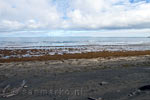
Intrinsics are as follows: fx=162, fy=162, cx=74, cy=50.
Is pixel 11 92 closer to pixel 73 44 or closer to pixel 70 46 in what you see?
pixel 70 46

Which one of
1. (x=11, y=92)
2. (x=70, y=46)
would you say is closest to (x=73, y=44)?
(x=70, y=46)

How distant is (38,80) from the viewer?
10.0 metres

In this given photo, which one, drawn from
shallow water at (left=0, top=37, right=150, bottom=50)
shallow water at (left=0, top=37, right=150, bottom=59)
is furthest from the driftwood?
shallow water at (left=0, top=37, right=150, bottom=50)

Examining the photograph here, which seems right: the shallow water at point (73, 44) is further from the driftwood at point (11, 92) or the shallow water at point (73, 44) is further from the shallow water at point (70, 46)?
the driftwood at point (11, 92)

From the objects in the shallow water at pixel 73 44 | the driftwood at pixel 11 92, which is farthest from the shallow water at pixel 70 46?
the driftwood at pixel 11 92

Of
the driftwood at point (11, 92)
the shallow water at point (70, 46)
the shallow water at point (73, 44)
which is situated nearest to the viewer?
the driftwood at point (11, 92)

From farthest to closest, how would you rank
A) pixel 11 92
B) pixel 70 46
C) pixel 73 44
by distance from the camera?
1. pixel 73 44
2. pixel 70 46
3. pixel 11 92

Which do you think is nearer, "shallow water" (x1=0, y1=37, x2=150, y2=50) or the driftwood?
the driftwood

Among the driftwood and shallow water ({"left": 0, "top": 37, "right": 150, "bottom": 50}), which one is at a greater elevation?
shallow water ({"left": 0, "top": 37, "right": 150, "bottom": 50})

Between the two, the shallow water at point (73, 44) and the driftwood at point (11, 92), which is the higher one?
the shallow water at point (73, 44)

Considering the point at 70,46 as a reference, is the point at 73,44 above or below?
above

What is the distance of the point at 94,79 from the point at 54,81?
7.92ft

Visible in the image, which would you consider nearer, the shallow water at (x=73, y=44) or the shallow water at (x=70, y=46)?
the shallow water at (x=70, y=46)

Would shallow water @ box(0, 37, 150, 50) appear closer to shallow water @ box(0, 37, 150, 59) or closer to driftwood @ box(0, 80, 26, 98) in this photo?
shallow water @ box(0, 37, 150, 59)
